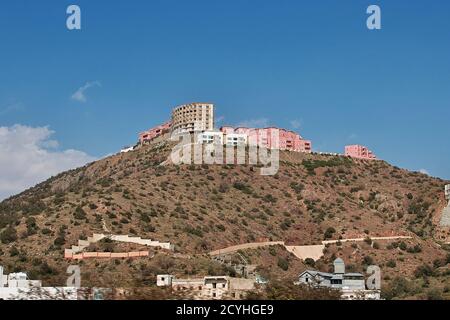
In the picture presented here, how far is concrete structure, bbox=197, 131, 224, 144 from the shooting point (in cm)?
11206

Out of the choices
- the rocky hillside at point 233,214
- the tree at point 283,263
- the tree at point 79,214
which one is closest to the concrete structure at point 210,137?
the rocky hillside at point 233,214

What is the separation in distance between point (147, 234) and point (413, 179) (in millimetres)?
51127

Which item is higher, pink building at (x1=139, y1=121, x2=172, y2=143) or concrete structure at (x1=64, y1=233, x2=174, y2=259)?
pink building at (x1=139, y1=121, x2=172, y2=143)

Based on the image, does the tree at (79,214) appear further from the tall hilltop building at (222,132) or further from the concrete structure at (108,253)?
the tall hilltop building at (222,132)

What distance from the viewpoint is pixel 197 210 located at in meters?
83.8

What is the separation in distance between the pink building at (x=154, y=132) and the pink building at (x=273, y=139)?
13.0m

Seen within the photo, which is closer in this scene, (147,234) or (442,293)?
(442,293)

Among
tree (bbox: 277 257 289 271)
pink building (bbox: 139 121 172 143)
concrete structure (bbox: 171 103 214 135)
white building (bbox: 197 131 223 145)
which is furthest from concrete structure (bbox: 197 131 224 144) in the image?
tree (bbox: 277 257 289 271)

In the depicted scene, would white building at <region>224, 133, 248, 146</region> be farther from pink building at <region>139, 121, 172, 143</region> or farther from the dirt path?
the dirt path

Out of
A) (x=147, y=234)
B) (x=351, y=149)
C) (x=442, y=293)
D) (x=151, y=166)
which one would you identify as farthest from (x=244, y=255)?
(x=351, y=149)

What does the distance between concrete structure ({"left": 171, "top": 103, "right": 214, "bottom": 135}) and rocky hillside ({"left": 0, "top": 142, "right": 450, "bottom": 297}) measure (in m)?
10.1
